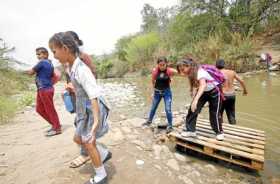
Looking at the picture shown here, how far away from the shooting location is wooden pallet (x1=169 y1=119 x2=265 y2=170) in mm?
3129

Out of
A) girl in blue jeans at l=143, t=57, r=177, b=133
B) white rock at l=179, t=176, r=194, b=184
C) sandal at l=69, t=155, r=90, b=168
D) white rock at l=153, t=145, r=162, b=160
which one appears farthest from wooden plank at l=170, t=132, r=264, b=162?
sandal at l=69, t=155, r=90, b=168

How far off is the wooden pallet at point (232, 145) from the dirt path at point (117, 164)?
176mm

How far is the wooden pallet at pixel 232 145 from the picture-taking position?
10.3ft

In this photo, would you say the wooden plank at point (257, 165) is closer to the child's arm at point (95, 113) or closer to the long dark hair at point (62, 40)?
the child's arm at point (95, 113)

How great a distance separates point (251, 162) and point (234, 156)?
26 cm

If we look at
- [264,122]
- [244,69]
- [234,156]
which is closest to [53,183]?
[234,156]

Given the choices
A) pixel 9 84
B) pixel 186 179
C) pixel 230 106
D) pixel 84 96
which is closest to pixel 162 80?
pixel 230 106

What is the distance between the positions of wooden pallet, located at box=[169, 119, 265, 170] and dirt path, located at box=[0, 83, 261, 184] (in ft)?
0.58

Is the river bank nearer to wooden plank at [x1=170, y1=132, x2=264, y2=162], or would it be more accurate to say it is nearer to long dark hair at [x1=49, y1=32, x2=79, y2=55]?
wooden plank at [x1=170, y1=132, x2=264, y2=162]

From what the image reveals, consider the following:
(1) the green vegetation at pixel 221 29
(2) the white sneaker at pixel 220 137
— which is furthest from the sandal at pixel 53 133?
(1) the green vegetation at pixel 221 29

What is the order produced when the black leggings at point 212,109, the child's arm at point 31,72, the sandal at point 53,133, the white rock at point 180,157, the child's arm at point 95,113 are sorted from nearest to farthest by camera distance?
the child's arm at point 95,113 < the white rock at point 180,157 < the black leggings at point 212,109 < the child's arm at point 31,72 < the sandal at point 53,133

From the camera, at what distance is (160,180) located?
9.30 ft

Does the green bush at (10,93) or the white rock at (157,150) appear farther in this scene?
the green bush at (10,93)

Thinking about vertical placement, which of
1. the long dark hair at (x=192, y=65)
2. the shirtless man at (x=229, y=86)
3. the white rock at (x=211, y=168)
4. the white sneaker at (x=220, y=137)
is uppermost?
the long dark hair at (x=192, y=65)
